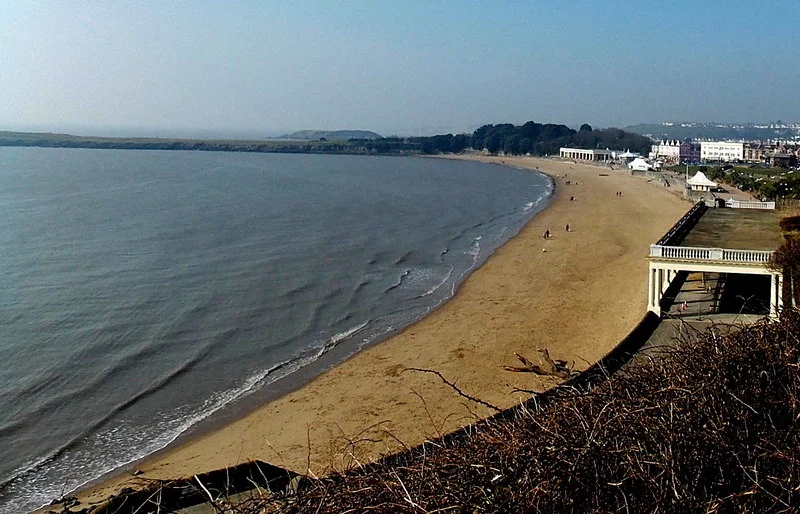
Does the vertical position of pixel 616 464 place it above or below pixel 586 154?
below

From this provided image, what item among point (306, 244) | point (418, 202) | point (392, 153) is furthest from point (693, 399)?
point (392, 153)

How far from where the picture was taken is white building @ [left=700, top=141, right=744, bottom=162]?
452 feet

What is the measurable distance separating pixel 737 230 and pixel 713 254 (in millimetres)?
6955

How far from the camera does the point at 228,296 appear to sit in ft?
83.0

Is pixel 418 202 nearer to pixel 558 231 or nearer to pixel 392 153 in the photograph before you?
pixel 558 231

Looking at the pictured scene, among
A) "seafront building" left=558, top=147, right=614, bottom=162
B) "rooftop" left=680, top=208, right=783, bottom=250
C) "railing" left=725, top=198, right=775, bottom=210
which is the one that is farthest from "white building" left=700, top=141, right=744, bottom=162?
"rooftop" left=680, top=208, right=783, bottom=250

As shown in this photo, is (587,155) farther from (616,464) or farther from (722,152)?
(616,464)

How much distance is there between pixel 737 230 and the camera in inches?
885

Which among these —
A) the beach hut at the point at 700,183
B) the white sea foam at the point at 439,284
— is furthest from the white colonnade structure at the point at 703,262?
the beach hut at the point at 700,183

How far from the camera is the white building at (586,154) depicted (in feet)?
483

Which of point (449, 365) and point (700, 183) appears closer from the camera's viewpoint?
point (449, 365)

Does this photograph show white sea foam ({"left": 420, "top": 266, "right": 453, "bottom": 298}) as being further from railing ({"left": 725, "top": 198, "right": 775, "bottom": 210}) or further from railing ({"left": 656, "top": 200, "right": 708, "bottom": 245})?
railing ({"left": 725, "top": 198, "right": 775, "bottom": 210})

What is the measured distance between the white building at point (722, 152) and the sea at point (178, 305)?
99.4m

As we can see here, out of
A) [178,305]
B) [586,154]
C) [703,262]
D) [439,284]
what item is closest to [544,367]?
[703,262]
